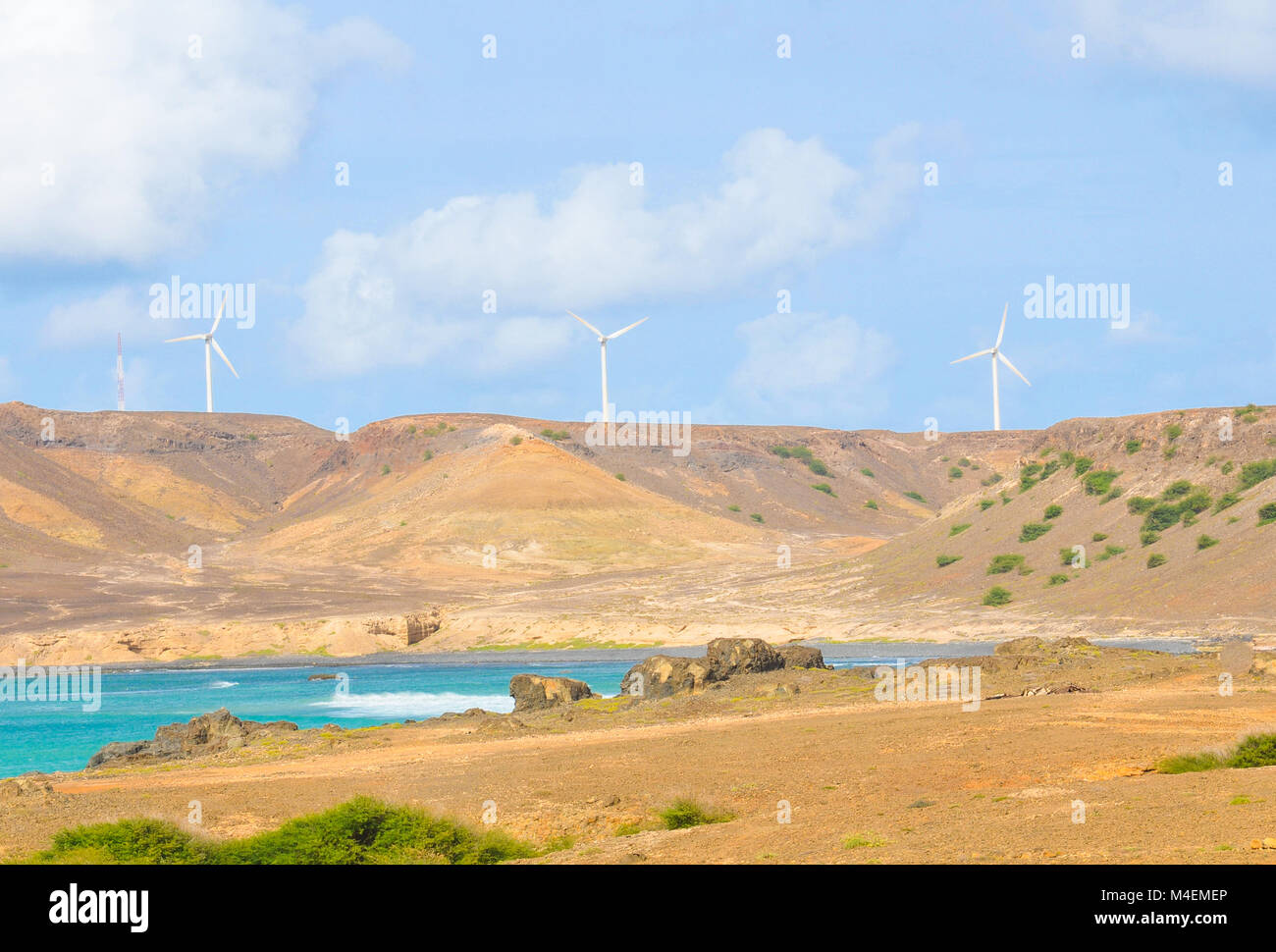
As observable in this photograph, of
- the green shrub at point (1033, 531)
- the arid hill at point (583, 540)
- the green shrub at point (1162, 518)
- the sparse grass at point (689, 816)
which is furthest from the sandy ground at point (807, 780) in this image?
the green shrub at point (1033, 531)

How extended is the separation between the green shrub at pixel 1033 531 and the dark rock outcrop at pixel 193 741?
66395 millimetres

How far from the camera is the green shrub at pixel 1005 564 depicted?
93125mm

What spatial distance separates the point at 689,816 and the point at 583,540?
11574 centimetres

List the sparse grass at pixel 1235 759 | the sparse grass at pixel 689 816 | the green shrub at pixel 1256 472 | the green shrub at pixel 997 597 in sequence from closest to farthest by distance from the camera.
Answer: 1. the sparse grass at pixel 689 816
2. the sparse grass at pixel 1235 759
3. the green shrub at pixel 997 597
4. the green shrub at pixel 1256 472

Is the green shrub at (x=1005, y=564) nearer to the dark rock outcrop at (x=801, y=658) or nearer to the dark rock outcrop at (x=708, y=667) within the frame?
the dark rock outcrop at (x=801, y=658)

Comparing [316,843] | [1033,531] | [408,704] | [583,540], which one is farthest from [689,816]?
[583,540]

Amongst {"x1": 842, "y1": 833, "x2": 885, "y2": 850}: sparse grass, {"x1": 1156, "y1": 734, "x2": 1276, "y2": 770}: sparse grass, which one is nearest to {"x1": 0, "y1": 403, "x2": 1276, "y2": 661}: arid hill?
{"x1": 1156, "y1": 734, "x2": 1276, "y2": 770}: sparse grass

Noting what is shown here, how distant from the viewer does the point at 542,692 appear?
160 feet

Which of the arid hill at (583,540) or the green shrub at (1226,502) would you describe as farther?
the arid hill at (583,540)

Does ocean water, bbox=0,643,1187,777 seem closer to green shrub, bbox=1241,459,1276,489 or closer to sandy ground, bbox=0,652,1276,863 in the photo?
sandy ground, bbox=0,652,1276,863

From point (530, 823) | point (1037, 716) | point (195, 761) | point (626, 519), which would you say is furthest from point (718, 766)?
point (626, 519)

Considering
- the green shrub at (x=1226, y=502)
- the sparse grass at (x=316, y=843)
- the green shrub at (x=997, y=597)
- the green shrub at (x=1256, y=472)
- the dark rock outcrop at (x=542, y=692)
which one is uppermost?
the green shrub at (x=1256, y=472)

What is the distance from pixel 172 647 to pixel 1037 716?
3063 inches
